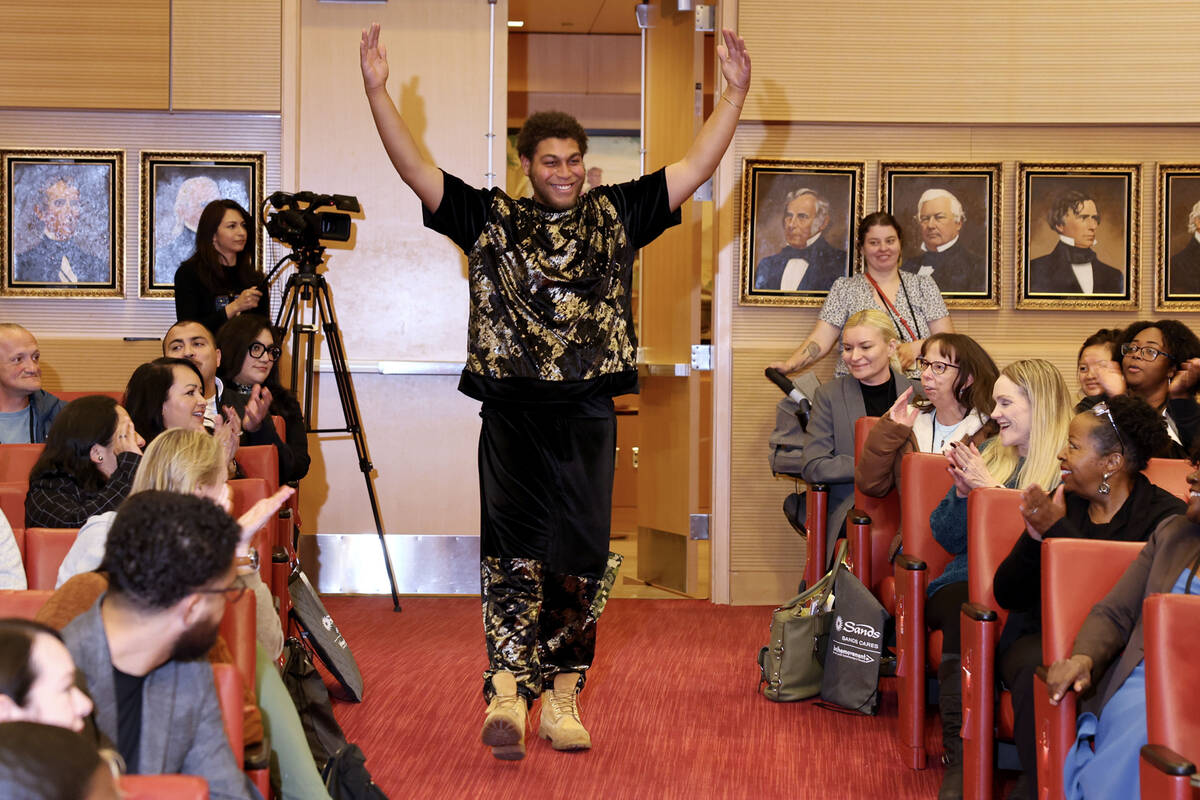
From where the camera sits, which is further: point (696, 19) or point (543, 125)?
point (696, 19)

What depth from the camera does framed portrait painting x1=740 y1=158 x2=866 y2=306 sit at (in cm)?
599

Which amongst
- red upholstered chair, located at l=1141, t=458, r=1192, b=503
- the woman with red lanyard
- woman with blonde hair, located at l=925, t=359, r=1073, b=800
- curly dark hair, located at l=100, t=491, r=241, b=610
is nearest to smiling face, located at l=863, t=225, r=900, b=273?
the woman with red lanyard

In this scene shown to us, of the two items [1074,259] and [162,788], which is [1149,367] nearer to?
[1074,259]

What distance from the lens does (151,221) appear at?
5996 mm

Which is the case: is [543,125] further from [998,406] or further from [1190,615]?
[1190,615]

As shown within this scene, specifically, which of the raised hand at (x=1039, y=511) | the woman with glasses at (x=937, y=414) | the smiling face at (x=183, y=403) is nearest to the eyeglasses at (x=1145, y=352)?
the woman with glasses at (x=937, y=414)

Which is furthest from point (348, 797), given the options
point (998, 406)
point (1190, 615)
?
point (998, 406)

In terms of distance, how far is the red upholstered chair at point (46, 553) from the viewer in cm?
275

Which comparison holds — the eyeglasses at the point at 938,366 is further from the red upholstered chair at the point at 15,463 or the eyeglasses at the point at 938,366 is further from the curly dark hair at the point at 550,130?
the red upholstered chair at the point at 15,463

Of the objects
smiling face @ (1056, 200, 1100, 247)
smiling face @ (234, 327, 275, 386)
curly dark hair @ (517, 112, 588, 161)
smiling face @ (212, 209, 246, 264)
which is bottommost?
smiling face @ (234, 327, 275, 386)

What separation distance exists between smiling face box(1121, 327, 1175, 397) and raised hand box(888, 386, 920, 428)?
106cm

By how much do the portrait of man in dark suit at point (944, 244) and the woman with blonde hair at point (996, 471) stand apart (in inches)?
98.9

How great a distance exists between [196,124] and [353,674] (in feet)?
10.5

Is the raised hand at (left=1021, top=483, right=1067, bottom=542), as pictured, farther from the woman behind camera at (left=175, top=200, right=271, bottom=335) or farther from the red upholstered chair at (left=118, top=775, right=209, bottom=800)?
the woman behind camera at (left=175, top=200, right=271, bottom=335)
